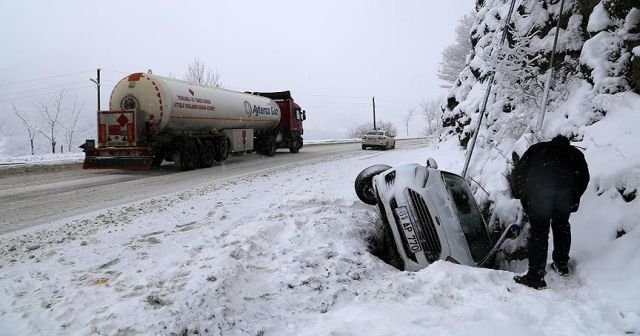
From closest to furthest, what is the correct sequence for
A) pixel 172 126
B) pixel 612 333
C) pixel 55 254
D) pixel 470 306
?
pixel 612 333 < pixel 470 306 < pixel 55 254 < pixel 172 126

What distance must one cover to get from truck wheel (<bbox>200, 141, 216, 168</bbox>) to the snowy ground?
383 inches

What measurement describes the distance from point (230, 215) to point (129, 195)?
363 cm

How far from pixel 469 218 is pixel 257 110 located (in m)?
16.3

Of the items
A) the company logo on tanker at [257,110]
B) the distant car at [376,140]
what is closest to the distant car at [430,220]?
the company logo on tanker at [257,110]

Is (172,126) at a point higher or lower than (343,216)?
higher

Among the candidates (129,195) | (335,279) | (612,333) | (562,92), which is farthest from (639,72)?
(129,195)

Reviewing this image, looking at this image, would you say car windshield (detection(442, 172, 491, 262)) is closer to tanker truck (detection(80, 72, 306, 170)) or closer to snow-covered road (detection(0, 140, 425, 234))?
snow-covered road (detection(0, 140, 425, 234))

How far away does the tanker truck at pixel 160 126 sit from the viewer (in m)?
13.9

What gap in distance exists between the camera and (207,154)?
629 inches

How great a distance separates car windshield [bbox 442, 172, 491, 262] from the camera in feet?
16.5

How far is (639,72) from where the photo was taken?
5.57m

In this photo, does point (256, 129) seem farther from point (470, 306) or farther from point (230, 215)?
point (470, 306)

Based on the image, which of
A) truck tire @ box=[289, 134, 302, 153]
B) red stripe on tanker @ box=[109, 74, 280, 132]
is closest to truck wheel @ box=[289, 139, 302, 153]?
truck tire @ box=[289, 134, 302, 153]

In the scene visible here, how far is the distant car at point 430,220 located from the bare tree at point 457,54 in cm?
3716
